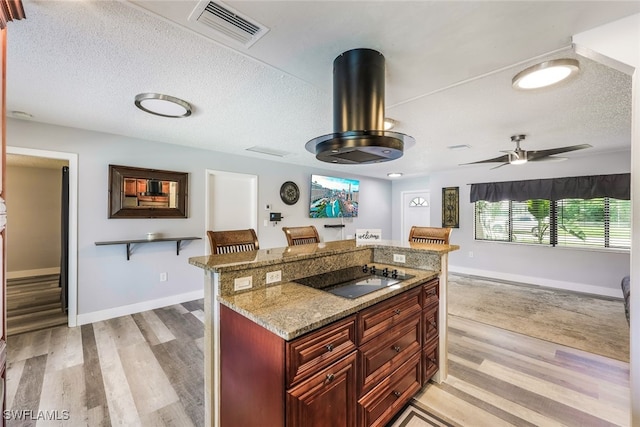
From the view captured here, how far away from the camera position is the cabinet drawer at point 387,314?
1.46 m

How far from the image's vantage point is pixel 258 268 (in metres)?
1.64

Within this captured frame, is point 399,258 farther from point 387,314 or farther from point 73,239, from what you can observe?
point 73,239

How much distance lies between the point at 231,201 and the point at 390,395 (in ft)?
12.4

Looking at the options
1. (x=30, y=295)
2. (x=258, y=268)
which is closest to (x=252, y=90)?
(x=258, y=268)

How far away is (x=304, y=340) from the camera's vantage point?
3.81 ft

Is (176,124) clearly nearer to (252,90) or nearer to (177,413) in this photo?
(252,90)

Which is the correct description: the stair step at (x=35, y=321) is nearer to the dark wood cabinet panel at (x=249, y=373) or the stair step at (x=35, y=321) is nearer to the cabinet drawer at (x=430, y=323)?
the dark wood cabinet panel at (x=249, y=373)

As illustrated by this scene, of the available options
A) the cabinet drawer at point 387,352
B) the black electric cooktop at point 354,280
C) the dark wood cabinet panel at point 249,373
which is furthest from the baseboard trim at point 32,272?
the cabinet drawer at point 387,352

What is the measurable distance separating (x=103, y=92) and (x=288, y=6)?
1896mm

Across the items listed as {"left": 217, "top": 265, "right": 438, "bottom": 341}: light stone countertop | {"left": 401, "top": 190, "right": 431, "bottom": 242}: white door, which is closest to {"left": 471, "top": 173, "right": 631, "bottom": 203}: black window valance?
{"left": 401, "top": 190, "right": 431, "bottom": 242}: white door

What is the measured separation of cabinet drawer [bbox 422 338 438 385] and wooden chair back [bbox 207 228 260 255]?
5.50 ft

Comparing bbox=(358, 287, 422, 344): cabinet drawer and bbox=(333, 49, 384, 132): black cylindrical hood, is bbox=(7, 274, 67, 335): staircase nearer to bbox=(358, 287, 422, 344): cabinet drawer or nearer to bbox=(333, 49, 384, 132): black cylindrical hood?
bbox=(358, 287, 422, 344): cabinet drawer

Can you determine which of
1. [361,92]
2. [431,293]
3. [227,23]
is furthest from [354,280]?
[227,23]

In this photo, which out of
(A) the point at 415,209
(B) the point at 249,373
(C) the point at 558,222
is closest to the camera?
(B) the point at 249,373
